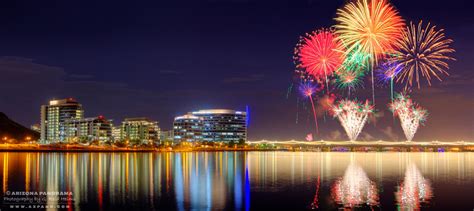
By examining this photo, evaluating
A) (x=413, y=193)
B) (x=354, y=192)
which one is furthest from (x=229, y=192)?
(x=413, y=193)

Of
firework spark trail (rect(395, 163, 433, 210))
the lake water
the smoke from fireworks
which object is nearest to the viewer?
the lake water

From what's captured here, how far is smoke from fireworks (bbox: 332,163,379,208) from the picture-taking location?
3850cm

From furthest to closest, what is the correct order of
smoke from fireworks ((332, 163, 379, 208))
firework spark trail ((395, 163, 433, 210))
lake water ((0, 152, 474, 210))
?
smoke from fireworks ((332, 163, 379, 208))
firework spark trail ((395, 163, 433, 210))
lake water ((0, 152, 474, 210))

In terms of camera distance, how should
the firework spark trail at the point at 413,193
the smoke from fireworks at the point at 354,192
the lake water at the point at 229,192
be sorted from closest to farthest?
1. the lake water at the point at 229,192
2. the firework spark trail at the point at 413,193
3. the smoke from fireworks at the point at 354,192

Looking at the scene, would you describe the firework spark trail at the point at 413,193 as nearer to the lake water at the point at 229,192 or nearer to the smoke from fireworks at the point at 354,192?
the lake water at the point at 229,192

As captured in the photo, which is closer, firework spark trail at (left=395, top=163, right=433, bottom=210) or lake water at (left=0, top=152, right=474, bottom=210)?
lake water at (left=0, top=152, right=474, bottom=210)

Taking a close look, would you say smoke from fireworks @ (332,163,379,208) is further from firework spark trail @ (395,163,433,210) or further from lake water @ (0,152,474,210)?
firework spark trail @ (395,163,433,210)

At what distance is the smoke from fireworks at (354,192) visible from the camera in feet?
126

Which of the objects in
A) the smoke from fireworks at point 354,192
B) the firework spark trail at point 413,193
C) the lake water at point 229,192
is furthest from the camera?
the smoke from fireworks at point 354,192

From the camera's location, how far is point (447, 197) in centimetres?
4297

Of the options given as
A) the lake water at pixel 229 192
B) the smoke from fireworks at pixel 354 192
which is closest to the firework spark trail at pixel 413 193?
the lake water at pixel 229 192

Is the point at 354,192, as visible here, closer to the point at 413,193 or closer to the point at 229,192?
the point at 413,193

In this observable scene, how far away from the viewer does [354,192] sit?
147 feet

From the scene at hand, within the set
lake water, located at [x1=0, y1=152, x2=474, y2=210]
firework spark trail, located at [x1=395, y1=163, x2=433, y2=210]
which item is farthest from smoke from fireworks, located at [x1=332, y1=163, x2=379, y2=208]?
firework spark trail, located at [x1=395, y1=163, x2=433, y2=210]
